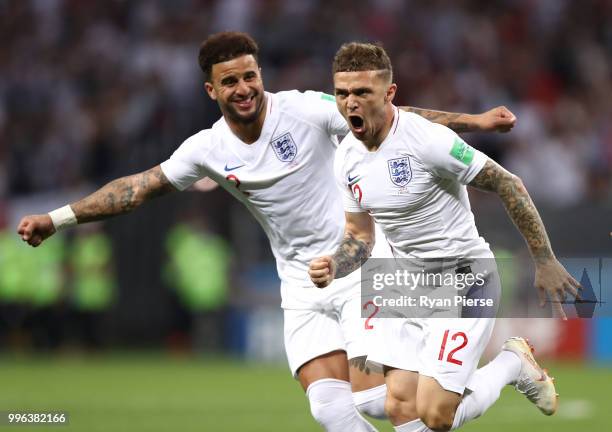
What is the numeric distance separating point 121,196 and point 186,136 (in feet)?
29.6

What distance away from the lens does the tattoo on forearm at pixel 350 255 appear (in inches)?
270

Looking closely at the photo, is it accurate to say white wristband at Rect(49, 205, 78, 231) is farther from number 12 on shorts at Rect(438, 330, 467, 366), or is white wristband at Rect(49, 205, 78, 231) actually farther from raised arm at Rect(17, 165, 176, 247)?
number 12 on shorts at Rect(438, 330, 467, 366)

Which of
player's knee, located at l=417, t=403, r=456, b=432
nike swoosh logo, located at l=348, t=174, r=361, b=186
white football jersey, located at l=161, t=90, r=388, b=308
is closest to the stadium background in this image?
white football jersey, located at l=161, t=90, r=388, b=308

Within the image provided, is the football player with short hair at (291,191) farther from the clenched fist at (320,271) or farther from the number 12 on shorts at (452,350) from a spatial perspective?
the clenched fist at (320,271)

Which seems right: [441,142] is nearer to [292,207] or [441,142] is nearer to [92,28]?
[292,207]

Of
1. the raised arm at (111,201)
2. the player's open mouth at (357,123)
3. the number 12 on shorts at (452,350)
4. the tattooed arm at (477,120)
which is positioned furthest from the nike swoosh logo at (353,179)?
the raised arm at (111,201)

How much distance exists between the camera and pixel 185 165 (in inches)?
287

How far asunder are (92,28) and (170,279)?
13.4ft

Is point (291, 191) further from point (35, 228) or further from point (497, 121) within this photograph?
point (35, 228)

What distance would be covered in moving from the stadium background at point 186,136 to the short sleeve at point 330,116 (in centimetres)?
630

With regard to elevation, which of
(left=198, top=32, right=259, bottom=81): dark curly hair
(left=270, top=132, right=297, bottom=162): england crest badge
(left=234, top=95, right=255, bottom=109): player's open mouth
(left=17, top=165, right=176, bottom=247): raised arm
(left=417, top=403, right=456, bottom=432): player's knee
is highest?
(left=198, top=32, right=259, bottom=81): dark curly hair

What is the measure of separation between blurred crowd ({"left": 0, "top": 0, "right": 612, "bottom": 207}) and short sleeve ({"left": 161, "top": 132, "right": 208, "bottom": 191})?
336 inches

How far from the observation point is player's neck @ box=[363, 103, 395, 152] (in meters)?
6.77

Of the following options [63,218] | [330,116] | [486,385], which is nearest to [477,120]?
[330,116]
